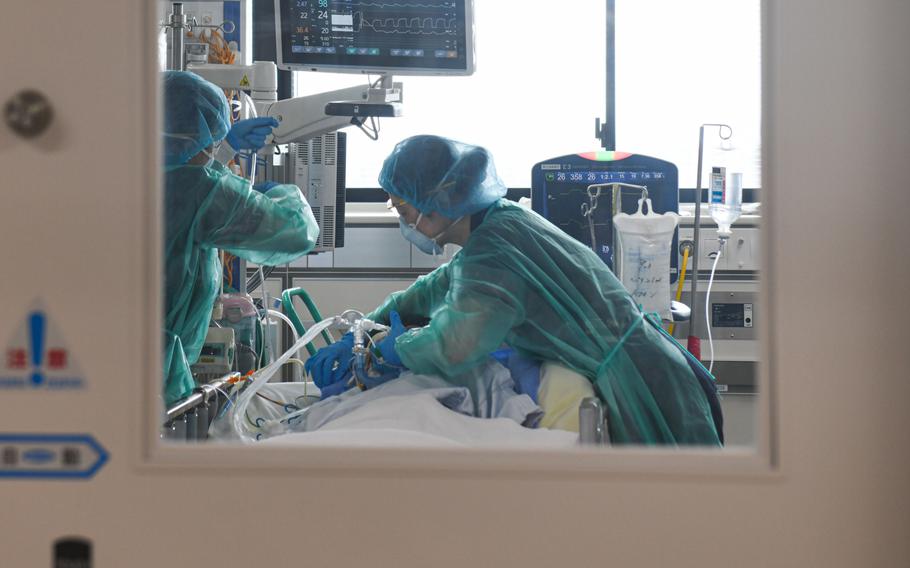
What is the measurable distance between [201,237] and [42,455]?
1.51 meters

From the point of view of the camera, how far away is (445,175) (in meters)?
2.34

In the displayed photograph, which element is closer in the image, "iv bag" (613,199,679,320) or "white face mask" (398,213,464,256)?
"white face mask" (398,213,464,256)

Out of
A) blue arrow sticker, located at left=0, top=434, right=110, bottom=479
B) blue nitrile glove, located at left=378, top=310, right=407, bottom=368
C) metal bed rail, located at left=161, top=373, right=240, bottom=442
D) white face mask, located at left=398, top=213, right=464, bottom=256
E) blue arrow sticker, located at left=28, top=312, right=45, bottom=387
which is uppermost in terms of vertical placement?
white face mask, located at left=398, top=213, right=464, bottom=256

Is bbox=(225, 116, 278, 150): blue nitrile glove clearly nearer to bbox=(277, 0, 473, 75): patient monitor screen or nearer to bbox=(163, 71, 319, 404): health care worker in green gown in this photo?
bbox=(163, 71, 319, 404): health care worker in green gown

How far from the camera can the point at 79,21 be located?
0.82 metres

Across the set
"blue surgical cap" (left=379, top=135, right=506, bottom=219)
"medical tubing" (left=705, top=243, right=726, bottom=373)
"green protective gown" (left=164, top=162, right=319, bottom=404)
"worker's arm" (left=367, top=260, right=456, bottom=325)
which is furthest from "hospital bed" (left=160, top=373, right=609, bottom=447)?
"medical tubing" (left=705, top=243, right=726, bottom=373)

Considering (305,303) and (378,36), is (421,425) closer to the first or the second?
(305,303)

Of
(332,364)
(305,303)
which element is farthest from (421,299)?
(332,364)

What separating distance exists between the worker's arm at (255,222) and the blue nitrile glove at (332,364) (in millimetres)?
365

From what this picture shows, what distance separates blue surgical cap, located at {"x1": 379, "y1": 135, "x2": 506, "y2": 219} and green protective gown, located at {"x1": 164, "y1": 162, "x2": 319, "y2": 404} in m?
0.33

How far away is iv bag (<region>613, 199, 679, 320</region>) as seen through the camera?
2814mm

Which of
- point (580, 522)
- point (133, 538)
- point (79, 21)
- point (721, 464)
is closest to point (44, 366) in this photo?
point (133, 538)

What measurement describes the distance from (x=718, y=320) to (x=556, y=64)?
4.32 ft

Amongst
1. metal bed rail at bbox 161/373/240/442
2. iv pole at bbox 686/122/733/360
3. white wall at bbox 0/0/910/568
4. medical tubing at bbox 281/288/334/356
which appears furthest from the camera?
iv pole at bbox 686/122/733/360
